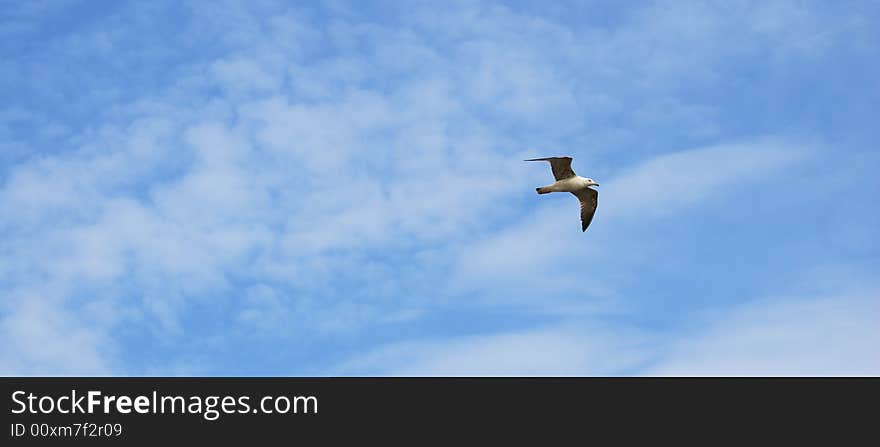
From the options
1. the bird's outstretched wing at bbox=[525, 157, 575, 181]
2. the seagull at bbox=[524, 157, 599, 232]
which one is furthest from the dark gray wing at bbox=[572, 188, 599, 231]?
the bird's outstretched wing at bbox=[525, 157, 575, 181]

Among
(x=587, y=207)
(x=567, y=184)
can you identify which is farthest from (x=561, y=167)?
(x=587, y=207)

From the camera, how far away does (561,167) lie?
69.2 m

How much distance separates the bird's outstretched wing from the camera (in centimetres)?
6794

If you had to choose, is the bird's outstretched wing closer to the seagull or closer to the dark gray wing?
the seagull

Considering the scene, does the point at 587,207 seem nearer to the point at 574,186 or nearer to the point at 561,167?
the point at 574,186

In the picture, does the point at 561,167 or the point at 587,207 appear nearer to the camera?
the point at 561,167

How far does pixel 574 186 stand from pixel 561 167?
2.51 metres

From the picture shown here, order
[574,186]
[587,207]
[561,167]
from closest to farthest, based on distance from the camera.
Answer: [561,167], [574,186], [587,207]

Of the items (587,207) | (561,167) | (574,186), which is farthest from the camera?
(587,207)

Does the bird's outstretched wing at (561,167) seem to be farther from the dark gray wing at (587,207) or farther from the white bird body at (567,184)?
the dark gray wing at (587,207)
